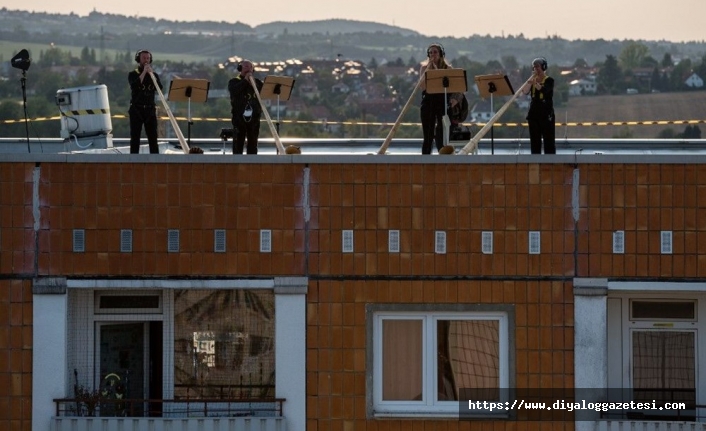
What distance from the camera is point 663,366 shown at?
66.7 feet

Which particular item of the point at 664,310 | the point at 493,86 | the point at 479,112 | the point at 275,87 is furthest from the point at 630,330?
the point at 479,112

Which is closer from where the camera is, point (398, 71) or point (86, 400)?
point (86, 400)

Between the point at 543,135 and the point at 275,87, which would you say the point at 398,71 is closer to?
the point at 275,87

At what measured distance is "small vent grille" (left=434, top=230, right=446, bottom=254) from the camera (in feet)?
65.5

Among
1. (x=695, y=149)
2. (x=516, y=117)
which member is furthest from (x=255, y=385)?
(x=516, y=117)

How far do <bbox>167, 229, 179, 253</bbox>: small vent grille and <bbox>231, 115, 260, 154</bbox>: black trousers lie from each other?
232 centimetres

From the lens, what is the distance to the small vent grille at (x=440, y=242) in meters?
20.0

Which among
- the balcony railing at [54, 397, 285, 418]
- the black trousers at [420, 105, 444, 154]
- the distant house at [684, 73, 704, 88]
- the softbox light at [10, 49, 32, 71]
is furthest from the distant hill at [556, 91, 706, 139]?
the balcony railing at [54, 397, 285, 418]

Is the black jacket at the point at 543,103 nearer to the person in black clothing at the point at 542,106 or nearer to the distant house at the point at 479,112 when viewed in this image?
the person in black clothing at the point at 542,106

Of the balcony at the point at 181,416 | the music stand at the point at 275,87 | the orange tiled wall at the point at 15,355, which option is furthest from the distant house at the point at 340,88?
the orange tiled wall at the point at 15,355

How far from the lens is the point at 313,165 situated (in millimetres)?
20016

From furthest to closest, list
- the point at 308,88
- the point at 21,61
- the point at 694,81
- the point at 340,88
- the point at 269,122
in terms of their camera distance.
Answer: the point at 694,81
the point at 308,88
the point at 340,88
the point at 21,61
the point at 269,122

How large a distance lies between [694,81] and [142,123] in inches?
4242

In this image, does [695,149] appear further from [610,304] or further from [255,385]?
[255,385]
